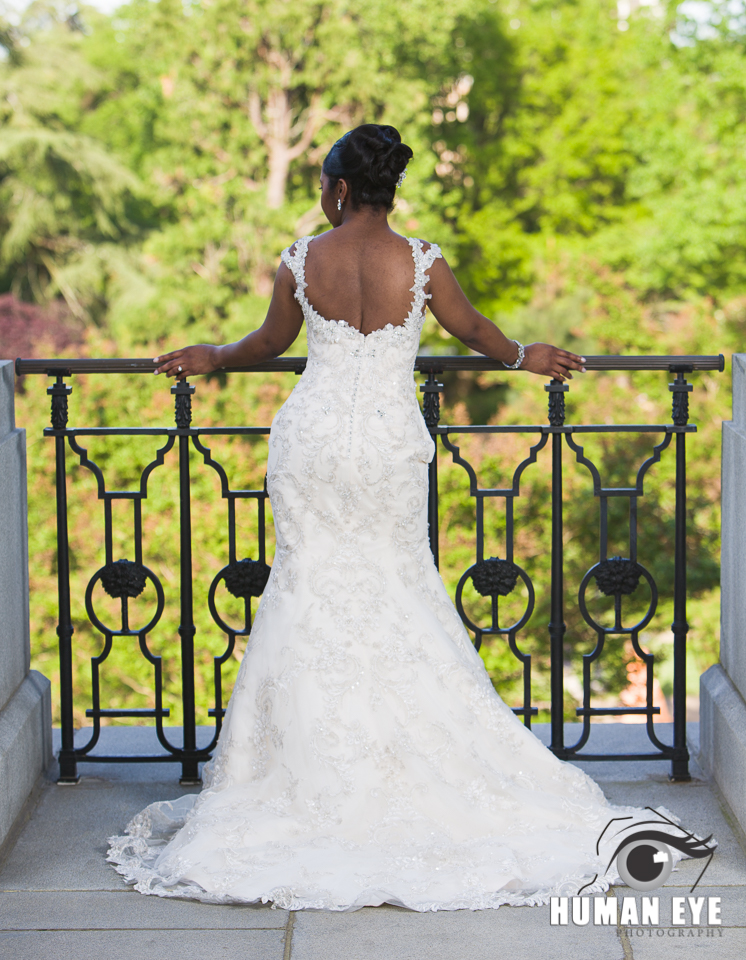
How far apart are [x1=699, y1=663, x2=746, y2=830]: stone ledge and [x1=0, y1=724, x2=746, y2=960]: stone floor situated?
0.42ft

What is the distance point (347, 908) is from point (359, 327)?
1.47m

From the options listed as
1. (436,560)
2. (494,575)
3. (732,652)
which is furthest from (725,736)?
(436,560)

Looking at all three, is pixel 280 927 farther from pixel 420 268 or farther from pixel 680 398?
pixel 680 398

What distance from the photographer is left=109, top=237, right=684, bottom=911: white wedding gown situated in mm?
2609

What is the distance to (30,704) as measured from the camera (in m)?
3.12

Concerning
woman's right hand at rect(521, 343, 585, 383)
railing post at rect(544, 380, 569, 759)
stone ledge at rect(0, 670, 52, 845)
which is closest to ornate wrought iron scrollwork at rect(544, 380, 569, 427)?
railing post at rect(544, 380, 569, 759)

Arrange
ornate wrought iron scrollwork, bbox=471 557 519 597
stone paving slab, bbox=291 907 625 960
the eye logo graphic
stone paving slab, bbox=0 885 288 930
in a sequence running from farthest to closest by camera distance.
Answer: ornate wrought iron scrollwork, bbox=471 557 519 597 → the eye logo graphic → stone paving slab, bbox=0 885 288 930 → stone paving slab, bbox=291 907 625 960

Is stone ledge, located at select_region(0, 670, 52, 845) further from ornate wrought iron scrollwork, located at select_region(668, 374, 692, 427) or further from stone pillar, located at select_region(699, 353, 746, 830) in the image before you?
ornate wrought iron scrollwork, located at select_region(668, 374, 692, 427)

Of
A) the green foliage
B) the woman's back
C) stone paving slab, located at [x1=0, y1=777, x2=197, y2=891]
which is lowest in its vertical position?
stone paving slab, located at [x1=0, y1=777, x2=197, y2=891]

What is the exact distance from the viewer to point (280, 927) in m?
2.33

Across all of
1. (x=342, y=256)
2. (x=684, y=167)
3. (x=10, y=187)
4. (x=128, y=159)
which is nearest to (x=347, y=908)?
(x=342, y=256)

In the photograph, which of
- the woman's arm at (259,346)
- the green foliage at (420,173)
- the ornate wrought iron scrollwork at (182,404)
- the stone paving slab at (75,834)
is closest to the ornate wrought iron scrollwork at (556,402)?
the woman's arm at (259,346)

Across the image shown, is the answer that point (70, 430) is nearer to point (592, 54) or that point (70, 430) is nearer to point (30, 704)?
point (30, 704)

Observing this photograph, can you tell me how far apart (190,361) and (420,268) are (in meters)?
0.76
